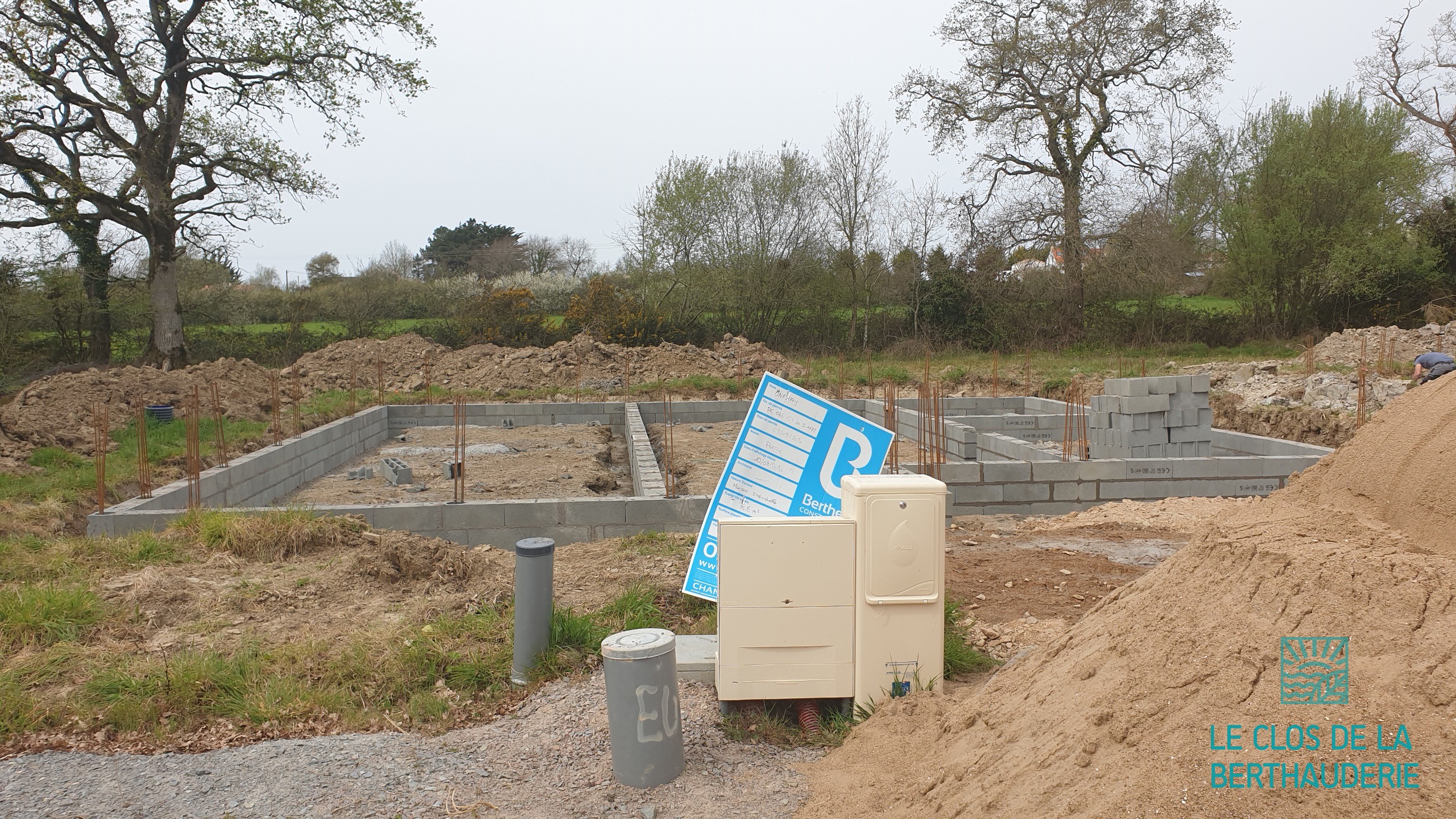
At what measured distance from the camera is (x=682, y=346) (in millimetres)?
20703

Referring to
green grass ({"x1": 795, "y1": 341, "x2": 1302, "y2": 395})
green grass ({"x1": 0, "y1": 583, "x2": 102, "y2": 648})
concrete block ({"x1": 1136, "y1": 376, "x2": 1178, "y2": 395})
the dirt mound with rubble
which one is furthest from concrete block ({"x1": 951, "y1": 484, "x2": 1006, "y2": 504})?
the dirt mound with rubble

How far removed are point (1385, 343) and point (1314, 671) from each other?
18858 millimetres

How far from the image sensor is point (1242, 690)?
1942mm

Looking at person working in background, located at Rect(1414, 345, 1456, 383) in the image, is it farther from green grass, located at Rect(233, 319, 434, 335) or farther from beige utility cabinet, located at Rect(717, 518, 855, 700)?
green grass, located at Rect(233, 319, 434, 335)

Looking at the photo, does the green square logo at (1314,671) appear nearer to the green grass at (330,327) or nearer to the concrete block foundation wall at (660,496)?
the concrete block foundation wall at (660,496)

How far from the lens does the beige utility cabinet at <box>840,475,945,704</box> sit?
9.67ft

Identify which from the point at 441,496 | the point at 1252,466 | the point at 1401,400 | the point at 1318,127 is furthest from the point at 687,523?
the point at 1318,127

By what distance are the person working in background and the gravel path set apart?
26.9 feet

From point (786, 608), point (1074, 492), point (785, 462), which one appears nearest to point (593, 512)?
point (785, 462)

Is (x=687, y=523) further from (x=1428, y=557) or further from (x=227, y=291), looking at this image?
(x=227, y=291)

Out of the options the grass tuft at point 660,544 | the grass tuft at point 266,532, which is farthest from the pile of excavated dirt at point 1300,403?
the grass tuft at point 266,532

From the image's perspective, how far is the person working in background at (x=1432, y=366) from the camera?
790 cm

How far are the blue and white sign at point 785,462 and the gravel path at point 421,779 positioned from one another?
3.78 feet

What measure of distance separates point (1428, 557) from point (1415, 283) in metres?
22.7
